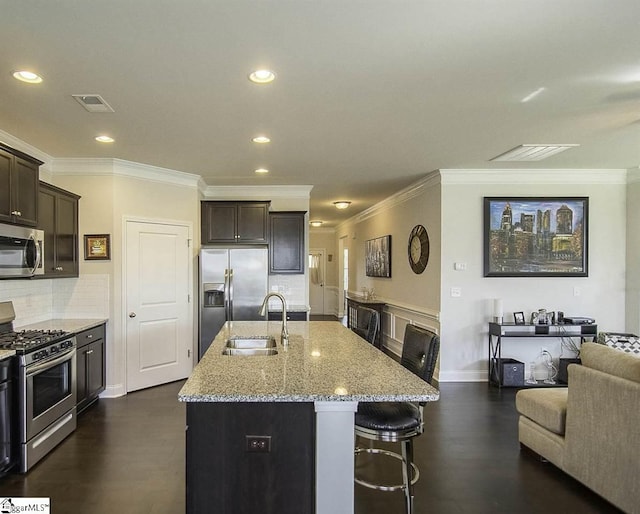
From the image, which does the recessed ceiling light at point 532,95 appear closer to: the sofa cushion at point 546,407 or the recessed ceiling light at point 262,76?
the recessed ceiling light at point 262,76

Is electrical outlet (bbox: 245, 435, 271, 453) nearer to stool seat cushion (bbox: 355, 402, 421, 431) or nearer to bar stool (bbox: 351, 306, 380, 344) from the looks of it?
stool seat cushion (bbox: 355, 402, 421, 431)

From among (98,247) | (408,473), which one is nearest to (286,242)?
(98,247)

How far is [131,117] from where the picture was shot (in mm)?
3365

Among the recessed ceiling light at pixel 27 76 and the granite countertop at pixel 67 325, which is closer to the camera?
the recessed ceiling light at pixel 27 76

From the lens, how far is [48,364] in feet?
10.6

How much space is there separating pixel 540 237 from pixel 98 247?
210 inches

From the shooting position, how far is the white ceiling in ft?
6.56

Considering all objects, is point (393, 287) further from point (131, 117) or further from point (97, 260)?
point (131, 117)

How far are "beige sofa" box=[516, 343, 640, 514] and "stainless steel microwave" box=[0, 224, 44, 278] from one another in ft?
14.1

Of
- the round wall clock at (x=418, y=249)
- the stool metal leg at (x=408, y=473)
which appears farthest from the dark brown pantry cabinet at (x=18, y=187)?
the round wall clock at (x=418, y=249)

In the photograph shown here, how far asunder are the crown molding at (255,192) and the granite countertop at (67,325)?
2.49m

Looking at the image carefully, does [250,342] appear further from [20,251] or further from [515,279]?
[515,279]

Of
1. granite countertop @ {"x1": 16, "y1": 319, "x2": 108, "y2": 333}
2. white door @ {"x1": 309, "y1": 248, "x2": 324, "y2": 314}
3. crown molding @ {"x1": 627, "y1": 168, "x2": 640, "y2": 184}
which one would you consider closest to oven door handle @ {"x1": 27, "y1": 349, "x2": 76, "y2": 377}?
granite countertop @ {"x1": 16, "y1": 319, "x2": 108, "y2": 333}

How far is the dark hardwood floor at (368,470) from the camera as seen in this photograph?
8.43 feet
